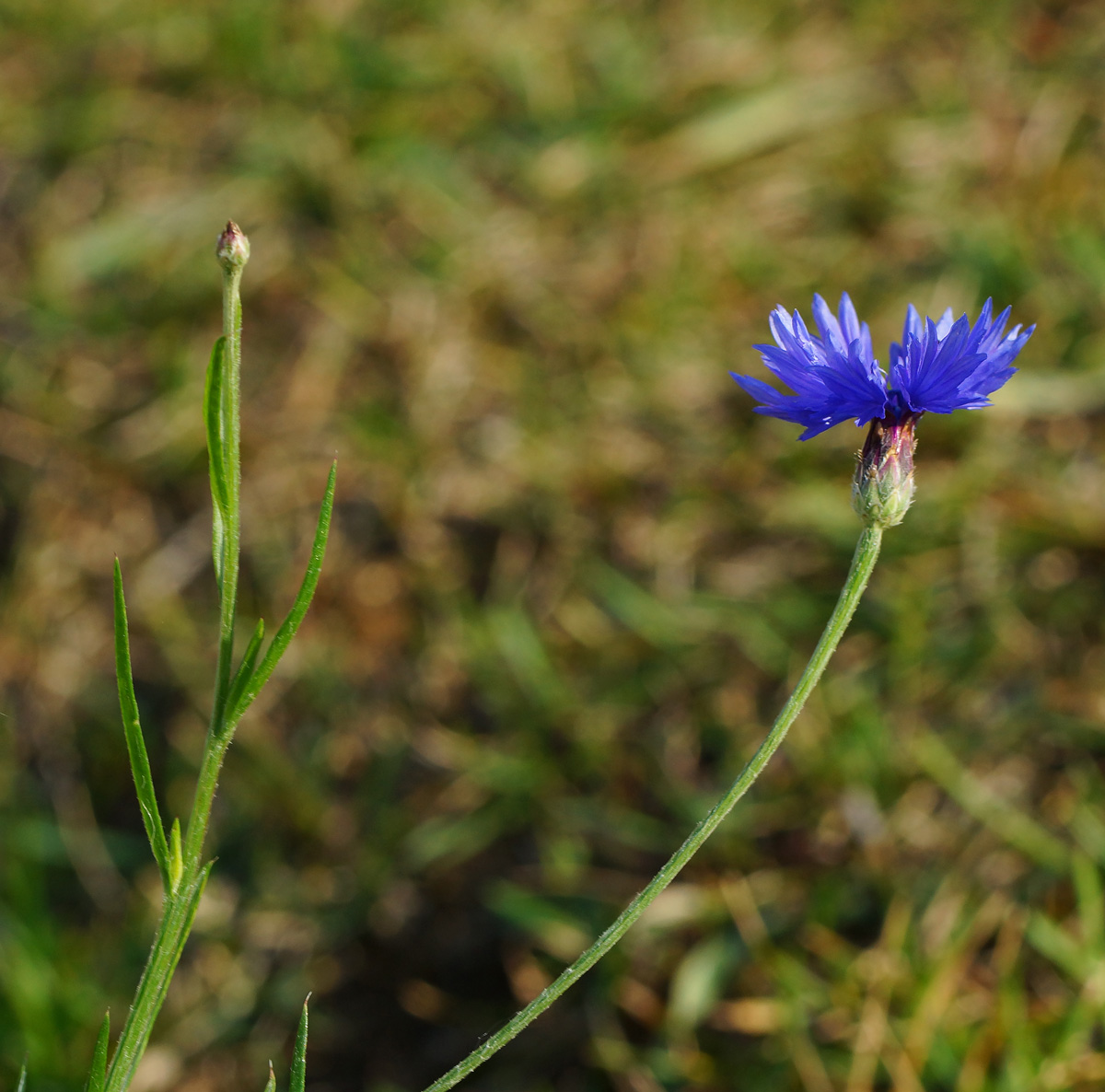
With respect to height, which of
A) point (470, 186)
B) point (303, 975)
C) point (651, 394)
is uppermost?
point (470, 186)

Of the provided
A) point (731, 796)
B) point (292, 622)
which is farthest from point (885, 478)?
point (292, 622)

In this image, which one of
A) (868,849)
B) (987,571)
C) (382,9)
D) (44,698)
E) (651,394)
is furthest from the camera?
(382,9)

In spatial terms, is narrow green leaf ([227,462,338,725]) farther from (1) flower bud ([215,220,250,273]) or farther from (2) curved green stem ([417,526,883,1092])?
(2) curved green stem ([417,526,883,1092])

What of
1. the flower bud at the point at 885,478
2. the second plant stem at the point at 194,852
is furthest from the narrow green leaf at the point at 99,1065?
the flower bud at the point at 885,478

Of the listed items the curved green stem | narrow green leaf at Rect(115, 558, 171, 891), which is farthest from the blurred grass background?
A: narrow green leaf at Rect(115, 558, 171, 891)

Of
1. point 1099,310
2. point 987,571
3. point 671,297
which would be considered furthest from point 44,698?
point 1099,310

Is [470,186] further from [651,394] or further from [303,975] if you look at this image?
[303,975]

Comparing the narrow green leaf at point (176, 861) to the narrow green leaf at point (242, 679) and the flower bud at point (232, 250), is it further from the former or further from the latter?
the flower bud at point (232, 250)

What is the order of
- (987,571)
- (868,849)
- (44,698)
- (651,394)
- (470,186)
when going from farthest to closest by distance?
(470,186) → (651,394) → (44,698) → (987,571) → (868,849)
